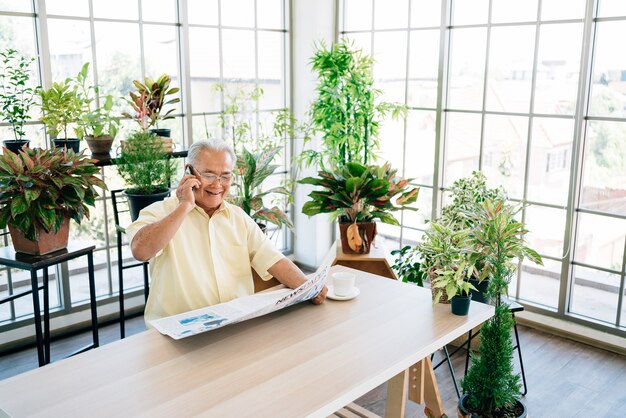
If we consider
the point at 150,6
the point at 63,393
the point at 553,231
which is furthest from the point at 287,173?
the point at 63,393

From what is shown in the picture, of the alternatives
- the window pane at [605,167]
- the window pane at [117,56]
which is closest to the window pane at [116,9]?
the window pane at [117,56]

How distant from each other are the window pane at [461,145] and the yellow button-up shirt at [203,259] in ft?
8.15

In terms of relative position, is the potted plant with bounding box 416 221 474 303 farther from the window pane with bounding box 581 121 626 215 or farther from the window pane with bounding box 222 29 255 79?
the window pane with bounding box 222 29 255 79

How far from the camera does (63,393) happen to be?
169 centimetres

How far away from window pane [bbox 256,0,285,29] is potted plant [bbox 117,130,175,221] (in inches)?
76.2

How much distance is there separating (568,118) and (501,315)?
209cm

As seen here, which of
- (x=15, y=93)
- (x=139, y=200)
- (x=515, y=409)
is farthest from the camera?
(x=15, y=93)

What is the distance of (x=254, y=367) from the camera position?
6.13 ft

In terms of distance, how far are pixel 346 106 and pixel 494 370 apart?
2758 mm

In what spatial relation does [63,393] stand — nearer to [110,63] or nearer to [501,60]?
[110,63]

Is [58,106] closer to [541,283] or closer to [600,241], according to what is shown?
[541,283]

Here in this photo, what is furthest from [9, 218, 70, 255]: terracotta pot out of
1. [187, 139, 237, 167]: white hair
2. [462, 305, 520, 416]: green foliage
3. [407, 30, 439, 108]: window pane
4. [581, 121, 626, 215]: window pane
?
[581, 121, 626, 215]: window pane

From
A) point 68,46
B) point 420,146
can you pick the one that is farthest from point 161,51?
point 420,146

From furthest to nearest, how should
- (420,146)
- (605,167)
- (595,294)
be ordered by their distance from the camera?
1. (420,146)
2. (595,294)
3. (605,167)
